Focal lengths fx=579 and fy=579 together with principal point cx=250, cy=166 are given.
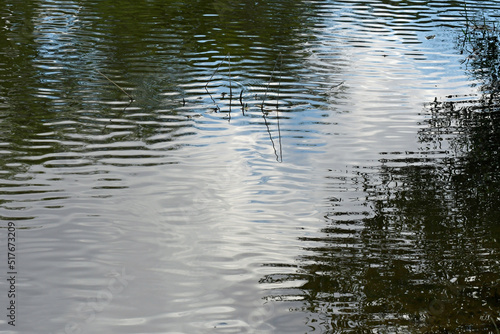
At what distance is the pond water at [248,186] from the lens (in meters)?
3.67

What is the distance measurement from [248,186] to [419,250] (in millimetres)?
1706

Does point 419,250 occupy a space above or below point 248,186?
below

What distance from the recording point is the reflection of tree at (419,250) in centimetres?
357

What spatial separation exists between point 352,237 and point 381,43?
7143 millimetres

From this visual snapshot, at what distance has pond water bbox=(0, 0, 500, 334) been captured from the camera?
12.0 feet

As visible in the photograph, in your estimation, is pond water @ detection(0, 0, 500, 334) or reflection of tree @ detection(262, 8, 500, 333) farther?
pond water @ detection(0, 0, 500, 334)

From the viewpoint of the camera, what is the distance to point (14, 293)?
370 centimetres

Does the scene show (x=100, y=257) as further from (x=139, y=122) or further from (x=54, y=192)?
(x=139, y=122)

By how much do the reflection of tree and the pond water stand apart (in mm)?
15

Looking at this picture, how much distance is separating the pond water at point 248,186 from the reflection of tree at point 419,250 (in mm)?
15

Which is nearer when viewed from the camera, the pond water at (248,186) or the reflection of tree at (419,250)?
the reflection of tree at (419,250)

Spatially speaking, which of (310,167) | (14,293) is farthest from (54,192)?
(310,167)

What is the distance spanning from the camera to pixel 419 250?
4.32m

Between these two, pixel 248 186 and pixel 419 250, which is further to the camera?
pixel 248 186
